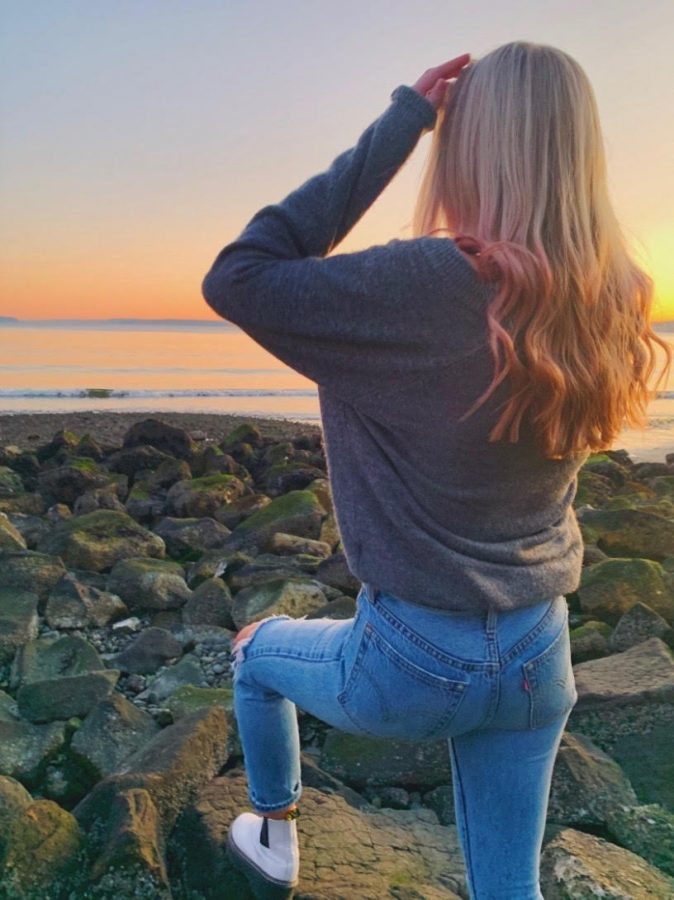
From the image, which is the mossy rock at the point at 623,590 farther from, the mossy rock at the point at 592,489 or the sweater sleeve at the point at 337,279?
the mossy rock at the point at 592,489

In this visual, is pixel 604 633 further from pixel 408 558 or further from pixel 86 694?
pixel 408 558

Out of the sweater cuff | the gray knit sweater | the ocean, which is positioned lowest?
the ocean

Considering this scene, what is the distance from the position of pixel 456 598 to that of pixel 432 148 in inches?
37.5

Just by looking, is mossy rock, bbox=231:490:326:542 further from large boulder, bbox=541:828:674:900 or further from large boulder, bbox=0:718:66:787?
large boulder, bbox=541:828:674:900

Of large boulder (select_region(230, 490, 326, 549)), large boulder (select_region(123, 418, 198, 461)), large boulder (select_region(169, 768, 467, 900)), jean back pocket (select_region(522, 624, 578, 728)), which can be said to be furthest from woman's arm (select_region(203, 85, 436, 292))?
large boulder (select_region(123, 418, 198, 461))

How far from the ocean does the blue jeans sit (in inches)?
418

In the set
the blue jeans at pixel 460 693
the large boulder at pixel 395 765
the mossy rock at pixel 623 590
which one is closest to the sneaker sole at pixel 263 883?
the blue jeans at pixel 460 693

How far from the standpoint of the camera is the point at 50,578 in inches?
219

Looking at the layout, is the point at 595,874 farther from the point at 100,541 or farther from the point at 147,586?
the point at 100,541

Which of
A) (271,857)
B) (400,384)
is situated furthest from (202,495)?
(400,384)

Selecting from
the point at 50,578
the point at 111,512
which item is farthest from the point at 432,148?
the point at 111,512

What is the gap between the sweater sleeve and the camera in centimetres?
193

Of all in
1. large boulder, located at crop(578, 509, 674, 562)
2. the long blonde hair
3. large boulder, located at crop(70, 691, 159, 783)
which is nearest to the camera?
the long blonde hair

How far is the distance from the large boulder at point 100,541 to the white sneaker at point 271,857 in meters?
3.71
